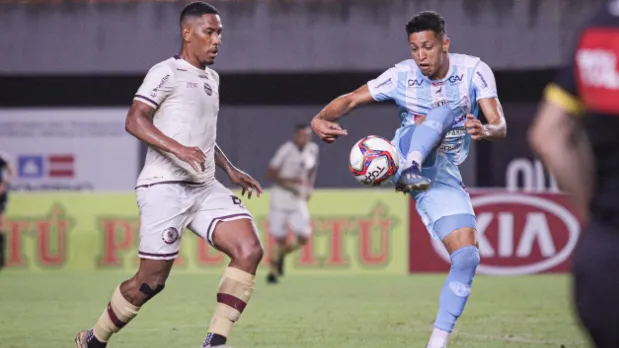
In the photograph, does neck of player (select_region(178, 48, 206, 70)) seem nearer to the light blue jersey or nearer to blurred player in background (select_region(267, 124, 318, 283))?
the light blue jersey

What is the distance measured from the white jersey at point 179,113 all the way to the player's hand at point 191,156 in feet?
0.90

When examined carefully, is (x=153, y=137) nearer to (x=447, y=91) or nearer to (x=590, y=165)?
(x=447, y=91)

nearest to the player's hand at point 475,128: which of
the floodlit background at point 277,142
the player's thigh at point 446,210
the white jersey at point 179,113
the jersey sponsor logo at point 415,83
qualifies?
the player's thigh at point 446,210

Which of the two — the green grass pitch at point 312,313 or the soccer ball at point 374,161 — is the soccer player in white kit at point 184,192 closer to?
the soccer ball at point 374,161

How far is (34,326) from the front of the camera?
10352 millimetres

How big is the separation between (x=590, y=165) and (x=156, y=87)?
4.22 metres

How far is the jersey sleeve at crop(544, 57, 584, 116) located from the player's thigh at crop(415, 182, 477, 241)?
393 cm

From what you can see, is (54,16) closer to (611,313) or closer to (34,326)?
(34,326)

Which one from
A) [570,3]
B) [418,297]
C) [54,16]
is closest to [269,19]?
[54,16]

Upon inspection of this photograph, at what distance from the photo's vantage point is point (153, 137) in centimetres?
706

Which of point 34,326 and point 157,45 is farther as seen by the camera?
point 157,45

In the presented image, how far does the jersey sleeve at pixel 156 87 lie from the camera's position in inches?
284

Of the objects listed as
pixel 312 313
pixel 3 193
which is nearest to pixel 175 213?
pixel 312 313

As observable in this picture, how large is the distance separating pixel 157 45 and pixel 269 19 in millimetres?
2045
